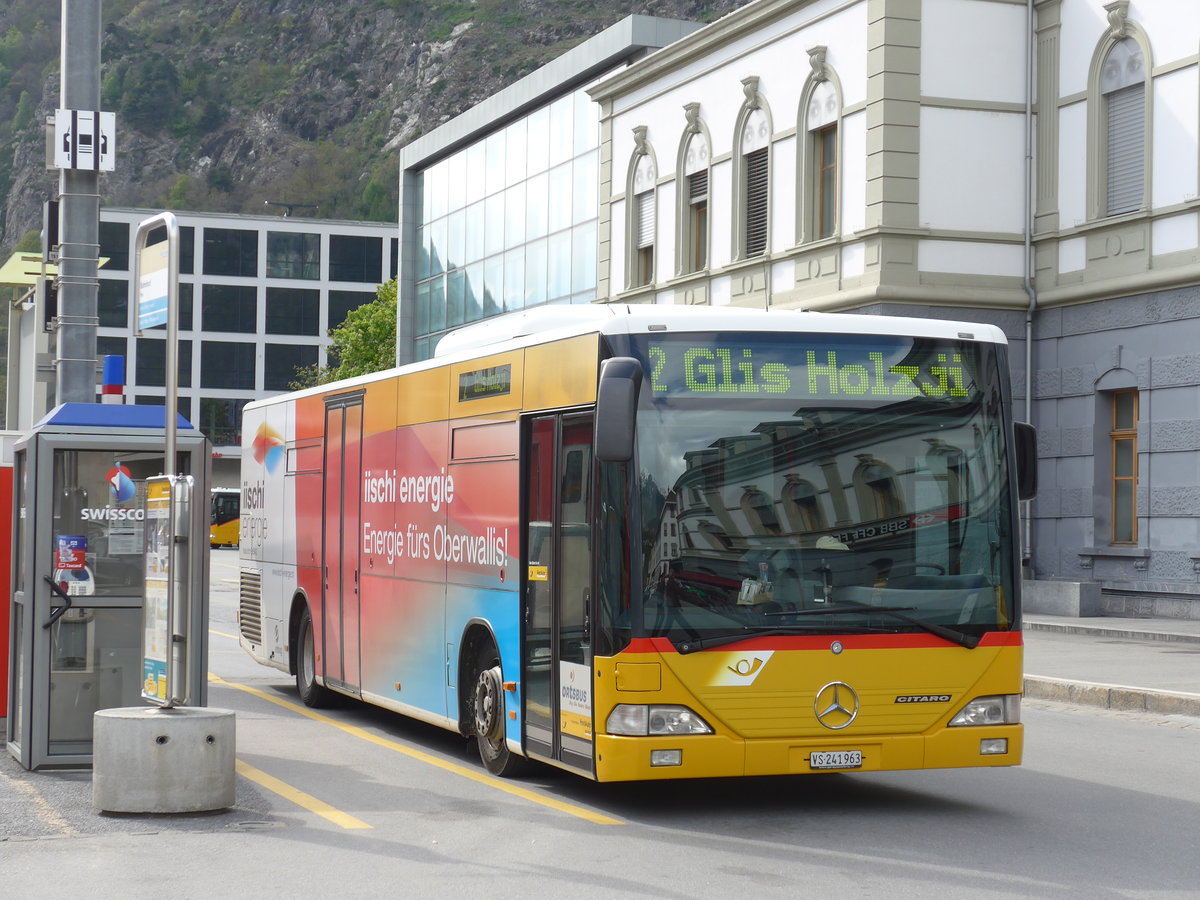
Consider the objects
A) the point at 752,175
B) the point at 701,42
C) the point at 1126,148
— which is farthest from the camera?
the point at 701,42

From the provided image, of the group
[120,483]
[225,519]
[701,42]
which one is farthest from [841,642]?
[225,519]

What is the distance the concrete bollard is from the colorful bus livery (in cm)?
184

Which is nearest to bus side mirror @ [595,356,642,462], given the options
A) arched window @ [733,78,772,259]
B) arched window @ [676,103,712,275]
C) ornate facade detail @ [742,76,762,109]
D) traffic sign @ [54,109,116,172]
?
traffic sign @ [54,109,116,172]

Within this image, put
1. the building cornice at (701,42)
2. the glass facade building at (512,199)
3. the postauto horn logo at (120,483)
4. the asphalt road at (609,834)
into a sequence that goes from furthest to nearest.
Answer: the glass facade building at (512,199)
the building cornice at (701,42)
the postauto horn logo at (120,483)
the asphalt road at (609,834)

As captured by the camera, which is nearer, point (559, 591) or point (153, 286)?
point (559, 591)

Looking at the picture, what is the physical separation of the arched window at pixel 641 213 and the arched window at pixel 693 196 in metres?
1.45

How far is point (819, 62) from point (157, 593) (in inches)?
818

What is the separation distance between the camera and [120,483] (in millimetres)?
10820

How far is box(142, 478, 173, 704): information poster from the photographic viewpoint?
904cm

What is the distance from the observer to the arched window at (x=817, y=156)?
28.0 m

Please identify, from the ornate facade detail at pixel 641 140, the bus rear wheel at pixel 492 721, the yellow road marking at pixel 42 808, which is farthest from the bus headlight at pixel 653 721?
the ornate facade detail at pixel 641 140

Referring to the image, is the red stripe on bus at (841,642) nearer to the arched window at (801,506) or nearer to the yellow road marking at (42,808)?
the arched window at (801,506)

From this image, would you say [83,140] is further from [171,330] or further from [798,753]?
[798,753]

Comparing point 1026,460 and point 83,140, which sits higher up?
point 83,140
